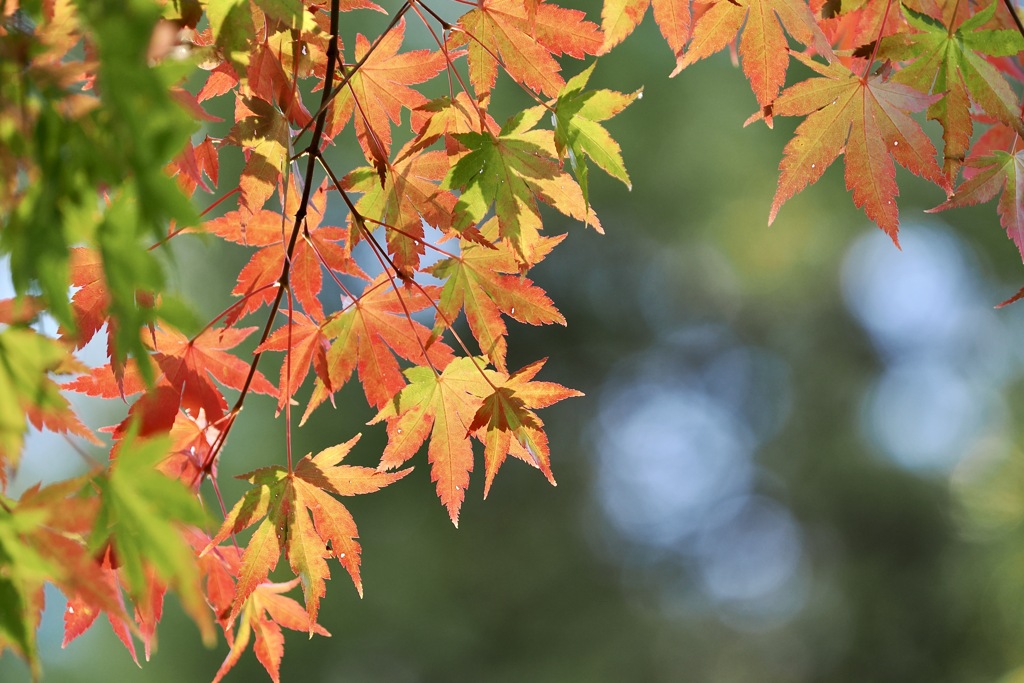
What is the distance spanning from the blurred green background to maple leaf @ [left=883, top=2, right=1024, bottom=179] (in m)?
4.06

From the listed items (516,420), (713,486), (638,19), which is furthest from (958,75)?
(713,486)

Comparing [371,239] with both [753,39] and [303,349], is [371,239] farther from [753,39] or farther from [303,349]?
[753,39]

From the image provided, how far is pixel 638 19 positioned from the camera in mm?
845

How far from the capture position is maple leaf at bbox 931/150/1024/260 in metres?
0.84

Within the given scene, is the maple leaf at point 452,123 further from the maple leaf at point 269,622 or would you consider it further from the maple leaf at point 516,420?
the maple leaf at point 269,622

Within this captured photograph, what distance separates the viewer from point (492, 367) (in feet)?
2.86

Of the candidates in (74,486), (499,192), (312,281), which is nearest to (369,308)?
(312,281)

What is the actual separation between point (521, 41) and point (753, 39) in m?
0.23

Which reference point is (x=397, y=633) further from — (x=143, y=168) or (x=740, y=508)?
(x=143, y=168)

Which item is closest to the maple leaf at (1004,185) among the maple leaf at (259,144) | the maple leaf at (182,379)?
the maple leaf at (259,144)

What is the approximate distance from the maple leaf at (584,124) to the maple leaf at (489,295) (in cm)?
14

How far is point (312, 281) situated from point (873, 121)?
60cm

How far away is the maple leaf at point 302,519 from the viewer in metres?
0.81

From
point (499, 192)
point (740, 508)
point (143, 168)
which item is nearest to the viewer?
point (143, 168)
